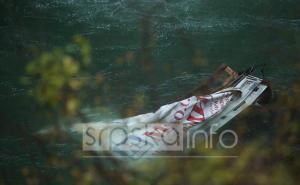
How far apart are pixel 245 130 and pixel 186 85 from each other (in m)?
1.83

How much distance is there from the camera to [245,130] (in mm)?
7371

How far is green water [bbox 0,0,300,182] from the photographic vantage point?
28.3 feet

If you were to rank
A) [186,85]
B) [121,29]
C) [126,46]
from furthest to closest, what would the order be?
[121,29], [126,46], [186,85]

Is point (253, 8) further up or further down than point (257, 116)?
further up

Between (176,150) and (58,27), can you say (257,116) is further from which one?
(58,27)

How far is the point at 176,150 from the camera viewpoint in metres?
5.95

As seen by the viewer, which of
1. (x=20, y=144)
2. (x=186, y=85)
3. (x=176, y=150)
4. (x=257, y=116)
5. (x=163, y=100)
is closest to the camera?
(x=176, y=150)

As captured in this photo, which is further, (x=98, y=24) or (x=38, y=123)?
(x=98, y=24)

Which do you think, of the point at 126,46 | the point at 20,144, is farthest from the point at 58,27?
the point at 20,144

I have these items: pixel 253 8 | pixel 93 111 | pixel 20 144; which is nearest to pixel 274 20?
pixel 253 8

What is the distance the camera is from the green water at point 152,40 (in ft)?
28.3

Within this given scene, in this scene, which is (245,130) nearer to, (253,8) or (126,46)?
(126,46)

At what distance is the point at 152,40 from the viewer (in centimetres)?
1042

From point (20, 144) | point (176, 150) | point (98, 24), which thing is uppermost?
point (98, 24)
